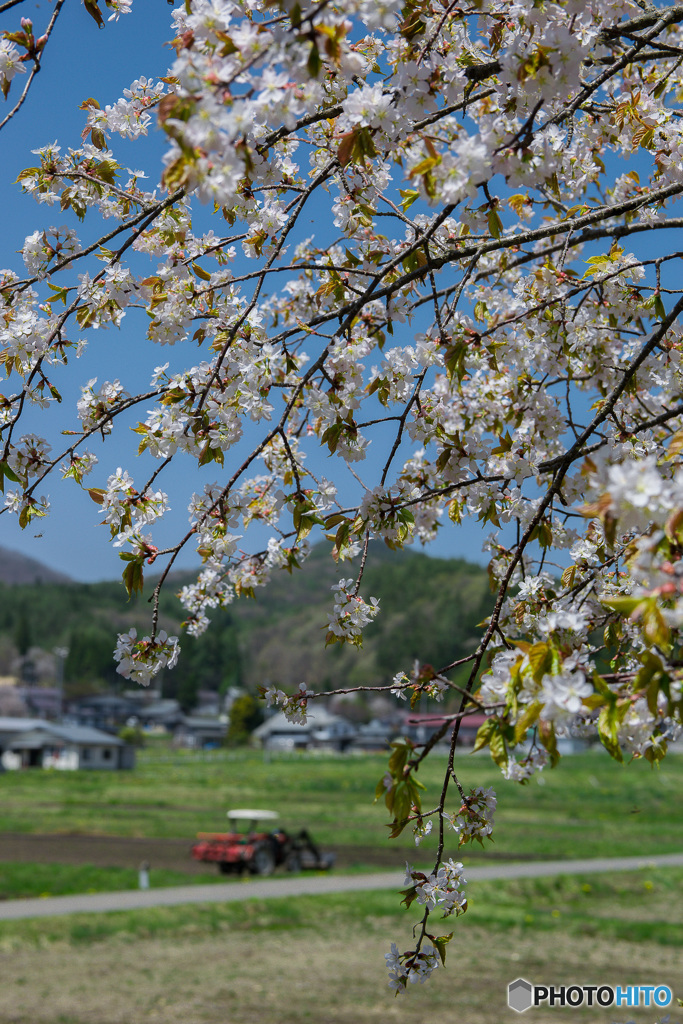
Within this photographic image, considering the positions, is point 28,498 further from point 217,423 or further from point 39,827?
point 39,827

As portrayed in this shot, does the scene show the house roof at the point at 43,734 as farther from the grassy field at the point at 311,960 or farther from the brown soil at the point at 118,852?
the grassy field at the point at 311,960

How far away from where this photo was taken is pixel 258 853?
14.5 m

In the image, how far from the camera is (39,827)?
21938 millimetres

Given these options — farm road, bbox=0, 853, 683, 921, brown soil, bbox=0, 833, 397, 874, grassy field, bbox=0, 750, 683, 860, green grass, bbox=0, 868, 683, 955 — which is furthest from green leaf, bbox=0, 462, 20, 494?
brown soil, bbox=0, 833, 397, 874

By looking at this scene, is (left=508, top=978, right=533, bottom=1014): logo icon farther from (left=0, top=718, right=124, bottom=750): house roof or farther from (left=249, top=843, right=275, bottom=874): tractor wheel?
(left=0, top=718, right=124, bottom=750): house roof

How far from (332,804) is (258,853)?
16882 mm

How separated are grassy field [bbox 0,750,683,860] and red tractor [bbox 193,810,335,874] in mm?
3334

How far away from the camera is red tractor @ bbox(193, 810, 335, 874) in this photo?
14234 millimetres

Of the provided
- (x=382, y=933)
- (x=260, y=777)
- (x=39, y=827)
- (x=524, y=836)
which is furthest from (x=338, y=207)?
(x=260, y=777)

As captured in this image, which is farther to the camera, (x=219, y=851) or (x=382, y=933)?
(x=219, y=851)

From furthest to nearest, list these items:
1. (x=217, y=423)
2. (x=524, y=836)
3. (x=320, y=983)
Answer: (x=524, y=836), (x=320, y=983), (x=217, y=423)

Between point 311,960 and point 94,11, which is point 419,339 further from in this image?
point 311,960

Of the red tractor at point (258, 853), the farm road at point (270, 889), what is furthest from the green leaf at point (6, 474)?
the red tractor at point (258, 853)

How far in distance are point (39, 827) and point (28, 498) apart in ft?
71.4
